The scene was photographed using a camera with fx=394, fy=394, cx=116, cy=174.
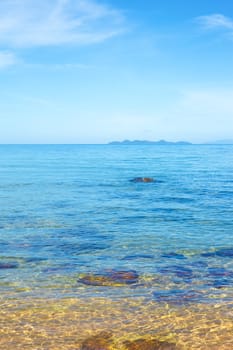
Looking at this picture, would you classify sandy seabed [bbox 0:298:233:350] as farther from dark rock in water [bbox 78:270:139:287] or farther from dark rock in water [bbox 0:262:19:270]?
dark rock in water [bbox 0:262:19:270]

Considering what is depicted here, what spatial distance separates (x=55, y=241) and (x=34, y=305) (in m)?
8.41

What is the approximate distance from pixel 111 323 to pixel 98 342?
1.31 meters

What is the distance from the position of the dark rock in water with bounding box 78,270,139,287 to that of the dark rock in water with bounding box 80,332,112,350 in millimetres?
3978

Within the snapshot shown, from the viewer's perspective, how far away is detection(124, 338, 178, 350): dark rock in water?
1095 cm

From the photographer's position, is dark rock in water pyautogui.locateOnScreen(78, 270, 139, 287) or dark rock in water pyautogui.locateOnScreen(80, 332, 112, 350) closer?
dark rock in water pyautogui.locateOnScreen(80, 332, 112, 350)

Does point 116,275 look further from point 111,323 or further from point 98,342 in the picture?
point 98,342

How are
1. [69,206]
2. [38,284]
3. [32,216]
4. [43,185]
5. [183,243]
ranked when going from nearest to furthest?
[38,284] → [183,243] → [32,216] → [69,206] → [43,185]

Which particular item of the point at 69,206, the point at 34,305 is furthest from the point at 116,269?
the point at 69,206

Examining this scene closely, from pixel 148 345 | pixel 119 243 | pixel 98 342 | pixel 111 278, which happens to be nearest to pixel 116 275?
pixel 111 278

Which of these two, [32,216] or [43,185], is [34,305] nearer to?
[32,216]

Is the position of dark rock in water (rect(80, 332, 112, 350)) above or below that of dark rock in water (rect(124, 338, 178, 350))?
above

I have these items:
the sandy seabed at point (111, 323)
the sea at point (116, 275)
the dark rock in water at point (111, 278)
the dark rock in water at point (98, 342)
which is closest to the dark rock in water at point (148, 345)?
the sea at point (116, 275)

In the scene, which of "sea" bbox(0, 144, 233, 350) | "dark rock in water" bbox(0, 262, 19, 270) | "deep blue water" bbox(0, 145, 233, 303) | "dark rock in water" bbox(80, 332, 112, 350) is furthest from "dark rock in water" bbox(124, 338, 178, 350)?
"dark rock in water" bbox(0, 262, 19, 270)

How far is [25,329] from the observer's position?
39.4 feet
